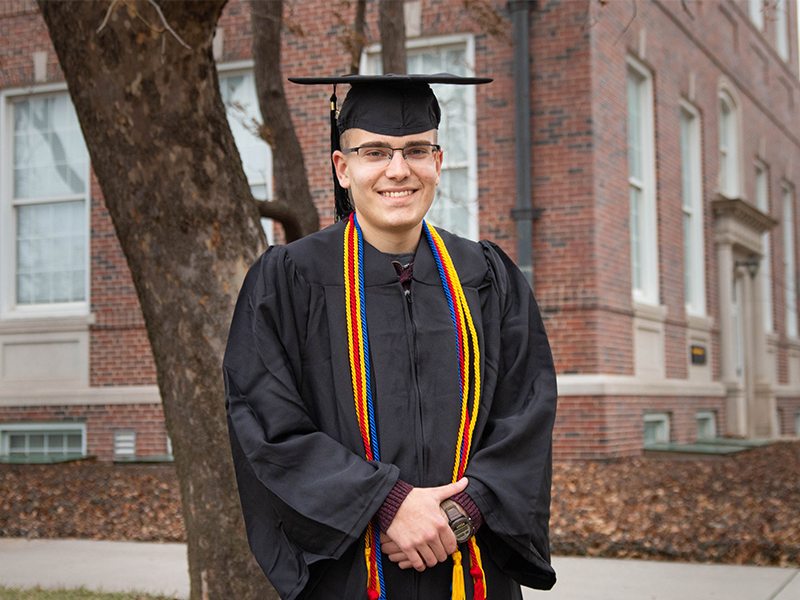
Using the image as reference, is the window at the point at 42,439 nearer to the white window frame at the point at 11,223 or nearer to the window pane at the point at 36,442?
the window pane at the point at 36,442

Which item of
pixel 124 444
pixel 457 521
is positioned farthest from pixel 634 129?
pixel 457 521

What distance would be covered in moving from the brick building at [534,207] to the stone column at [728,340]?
1.5 inches

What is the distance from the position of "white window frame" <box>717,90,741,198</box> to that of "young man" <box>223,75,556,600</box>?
15485 millimetres

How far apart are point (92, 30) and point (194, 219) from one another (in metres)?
1.01

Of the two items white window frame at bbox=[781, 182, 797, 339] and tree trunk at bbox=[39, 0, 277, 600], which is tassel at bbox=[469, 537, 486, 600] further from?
white window frame at bbox=[781, 182, 797, 339]

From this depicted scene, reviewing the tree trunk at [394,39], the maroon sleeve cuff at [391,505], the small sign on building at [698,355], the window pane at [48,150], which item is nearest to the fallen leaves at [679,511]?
the small sign on building at [698,355]

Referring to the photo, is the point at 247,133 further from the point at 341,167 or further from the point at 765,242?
the point at 765,242

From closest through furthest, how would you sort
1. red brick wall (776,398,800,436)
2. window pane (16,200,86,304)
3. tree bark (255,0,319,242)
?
1. tree bark (255,0,319,242)
2. window pane (16,200,86,304)
3. red brick wall (776,398,800,436)

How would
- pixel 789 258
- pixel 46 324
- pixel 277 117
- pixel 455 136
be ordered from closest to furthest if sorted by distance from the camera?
pixel 277 117, pixel 455 136, pixel 46 324, pixel 789 258

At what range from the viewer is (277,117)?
8.05 metres

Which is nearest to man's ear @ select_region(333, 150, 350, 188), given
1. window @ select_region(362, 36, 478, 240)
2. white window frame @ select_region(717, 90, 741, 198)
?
window @ select_region(362, 36, 478, 240)

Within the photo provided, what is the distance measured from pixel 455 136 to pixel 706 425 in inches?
274

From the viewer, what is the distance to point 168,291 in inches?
170

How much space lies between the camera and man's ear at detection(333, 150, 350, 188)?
2.73 meters
